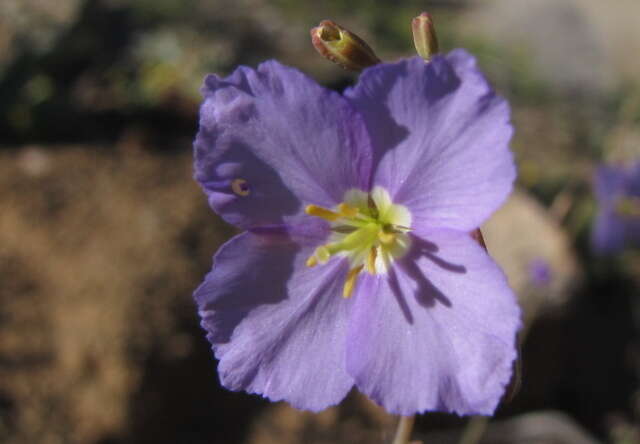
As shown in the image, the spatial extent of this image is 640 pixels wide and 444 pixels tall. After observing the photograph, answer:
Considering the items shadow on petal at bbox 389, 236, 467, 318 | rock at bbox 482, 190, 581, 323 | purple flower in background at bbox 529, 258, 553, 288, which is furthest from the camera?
rock at bbox 482, 190, 581, 323

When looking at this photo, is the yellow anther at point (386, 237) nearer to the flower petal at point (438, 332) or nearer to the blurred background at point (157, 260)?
the flower petal at point (438, 332)

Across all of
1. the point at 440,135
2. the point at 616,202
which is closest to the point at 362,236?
the point at 440,135

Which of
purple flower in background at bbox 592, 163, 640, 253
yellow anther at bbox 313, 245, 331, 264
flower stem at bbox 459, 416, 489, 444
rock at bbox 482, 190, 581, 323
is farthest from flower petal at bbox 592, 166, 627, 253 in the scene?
yellow anther at bbox 313, 245, 331, 264

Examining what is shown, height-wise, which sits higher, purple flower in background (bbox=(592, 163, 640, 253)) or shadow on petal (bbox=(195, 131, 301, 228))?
shadow on petal (bbox=(195, 131, 301, 228))

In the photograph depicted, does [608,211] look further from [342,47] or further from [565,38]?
[565,38]

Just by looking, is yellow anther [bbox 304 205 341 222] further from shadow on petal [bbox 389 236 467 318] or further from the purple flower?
shadow on petal [bbox 389 236 467 318]

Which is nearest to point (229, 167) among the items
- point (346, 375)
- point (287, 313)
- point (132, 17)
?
point (287, 313)

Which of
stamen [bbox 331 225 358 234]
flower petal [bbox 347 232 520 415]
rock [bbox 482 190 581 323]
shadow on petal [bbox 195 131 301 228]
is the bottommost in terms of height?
rock [bbox 482 190 581 323]
